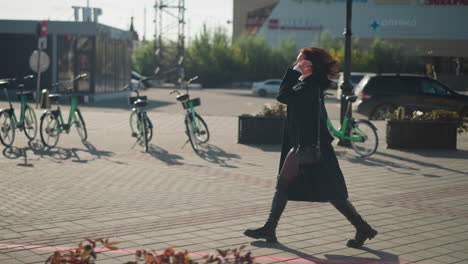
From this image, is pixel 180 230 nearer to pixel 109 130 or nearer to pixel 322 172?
pixel 322 172

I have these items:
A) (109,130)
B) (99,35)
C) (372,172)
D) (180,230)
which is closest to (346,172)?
(372,172)

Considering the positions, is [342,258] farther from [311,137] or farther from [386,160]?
[386,160]

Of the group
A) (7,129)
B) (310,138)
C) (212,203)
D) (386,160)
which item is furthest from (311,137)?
(7,129)

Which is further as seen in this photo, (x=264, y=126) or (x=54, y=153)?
(x=264, y=126)

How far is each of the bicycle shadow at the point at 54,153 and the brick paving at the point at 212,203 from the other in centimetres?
2

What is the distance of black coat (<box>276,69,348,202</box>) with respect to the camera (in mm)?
5867

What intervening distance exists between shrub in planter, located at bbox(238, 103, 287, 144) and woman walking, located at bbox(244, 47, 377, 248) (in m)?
7.87

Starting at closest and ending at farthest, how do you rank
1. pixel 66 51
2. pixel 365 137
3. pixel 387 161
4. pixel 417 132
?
pixel 387 161, pixel 365 137, pixel 417 132, pixel 66 51

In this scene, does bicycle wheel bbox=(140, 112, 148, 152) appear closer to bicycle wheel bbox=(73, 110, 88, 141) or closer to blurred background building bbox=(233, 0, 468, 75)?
bicycle wheel bbox=(73, 110, 88, 141)

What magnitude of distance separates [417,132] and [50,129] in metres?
6.75

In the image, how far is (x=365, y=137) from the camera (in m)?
12.1

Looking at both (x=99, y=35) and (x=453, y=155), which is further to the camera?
(x=99, y=35)

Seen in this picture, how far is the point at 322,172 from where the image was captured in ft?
19.3

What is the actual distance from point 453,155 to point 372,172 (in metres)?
2.77
